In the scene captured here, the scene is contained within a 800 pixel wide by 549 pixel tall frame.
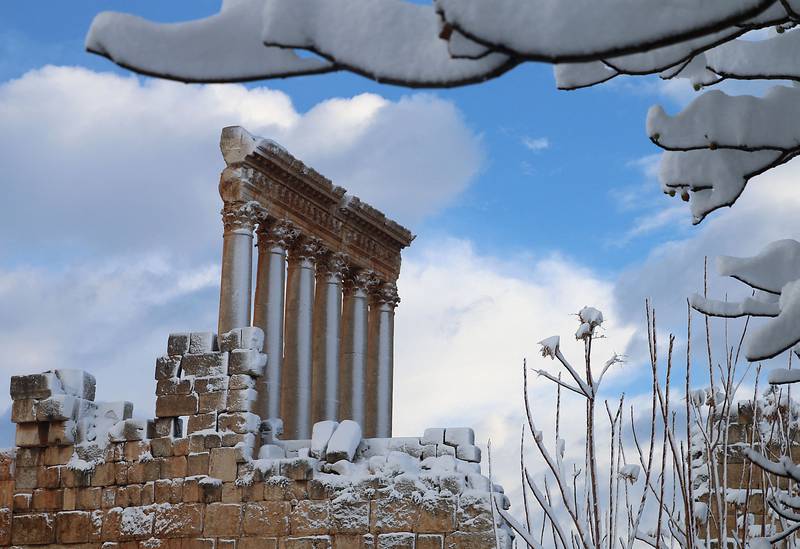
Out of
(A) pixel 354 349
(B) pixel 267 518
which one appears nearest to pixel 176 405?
(B) pixel 267 518

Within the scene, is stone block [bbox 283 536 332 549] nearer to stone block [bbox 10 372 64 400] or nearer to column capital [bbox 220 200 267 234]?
stone block [bbox 10 372 64 400]

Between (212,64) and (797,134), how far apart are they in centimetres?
158

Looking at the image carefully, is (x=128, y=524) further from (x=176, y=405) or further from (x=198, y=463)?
(x=176, y=405)

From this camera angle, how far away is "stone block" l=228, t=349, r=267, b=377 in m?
12.1

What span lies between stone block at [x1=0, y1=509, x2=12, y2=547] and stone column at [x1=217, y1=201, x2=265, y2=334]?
6532mm

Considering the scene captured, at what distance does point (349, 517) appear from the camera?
11.1 m

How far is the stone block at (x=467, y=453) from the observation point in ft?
37.5

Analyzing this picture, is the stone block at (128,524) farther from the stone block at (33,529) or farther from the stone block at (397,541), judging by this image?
the stone block at (397,541)

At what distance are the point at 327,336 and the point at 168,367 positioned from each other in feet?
33.8

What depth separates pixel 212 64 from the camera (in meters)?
2.39

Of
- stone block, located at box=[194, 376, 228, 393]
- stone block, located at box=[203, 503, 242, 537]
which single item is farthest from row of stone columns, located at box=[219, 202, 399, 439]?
stone block, located at box=[203, 503, 242, 537]

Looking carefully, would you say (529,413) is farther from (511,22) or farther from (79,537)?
(79,537)

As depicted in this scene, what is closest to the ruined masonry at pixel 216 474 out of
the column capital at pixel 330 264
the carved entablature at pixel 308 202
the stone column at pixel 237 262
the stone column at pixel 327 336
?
the stone column at pixel 237 262

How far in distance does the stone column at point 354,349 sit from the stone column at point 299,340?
74.7 inches
